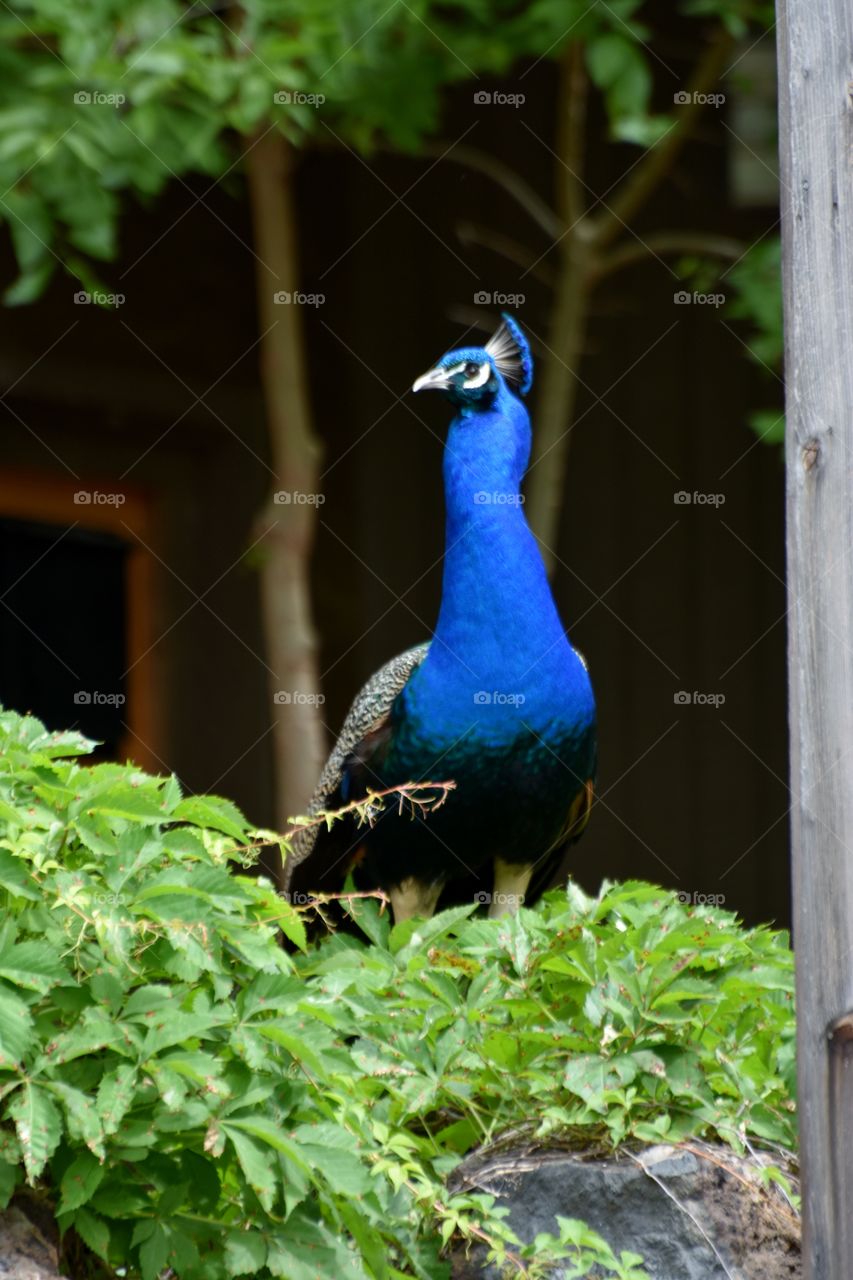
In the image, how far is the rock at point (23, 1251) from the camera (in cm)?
170

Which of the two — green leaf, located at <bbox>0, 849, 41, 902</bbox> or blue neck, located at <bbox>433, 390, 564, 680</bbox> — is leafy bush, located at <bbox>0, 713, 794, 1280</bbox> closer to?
green leaf, located at <bbox>0, 849, 41, 902</bbox>

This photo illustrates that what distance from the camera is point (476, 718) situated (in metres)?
3.35

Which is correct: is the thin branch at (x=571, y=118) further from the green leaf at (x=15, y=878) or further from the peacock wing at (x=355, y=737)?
the green leaf at (x=15, y=878)

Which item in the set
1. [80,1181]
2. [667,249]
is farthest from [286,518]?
[80,1181]

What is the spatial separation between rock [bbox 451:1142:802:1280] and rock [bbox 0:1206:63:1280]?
1.94 feet

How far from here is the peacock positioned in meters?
3.35

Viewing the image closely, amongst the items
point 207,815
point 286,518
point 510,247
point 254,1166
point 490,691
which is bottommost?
point 254,1166

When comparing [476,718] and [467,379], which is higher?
[467,379]

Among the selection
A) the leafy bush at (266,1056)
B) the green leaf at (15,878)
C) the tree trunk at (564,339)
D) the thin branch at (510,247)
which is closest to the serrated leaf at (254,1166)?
the leafy bush at (266,1056)

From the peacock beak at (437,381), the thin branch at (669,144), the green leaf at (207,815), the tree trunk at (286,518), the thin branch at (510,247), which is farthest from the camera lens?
the thin branch at (510,247)

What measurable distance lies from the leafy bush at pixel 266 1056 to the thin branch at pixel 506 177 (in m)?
2.77

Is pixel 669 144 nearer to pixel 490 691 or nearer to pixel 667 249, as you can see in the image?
pixel 667 249

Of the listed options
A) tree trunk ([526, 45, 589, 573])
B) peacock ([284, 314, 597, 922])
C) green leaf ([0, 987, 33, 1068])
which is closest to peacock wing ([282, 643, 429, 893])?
peacock ([284, 314, 597, 922])

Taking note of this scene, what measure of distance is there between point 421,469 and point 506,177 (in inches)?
35.0
